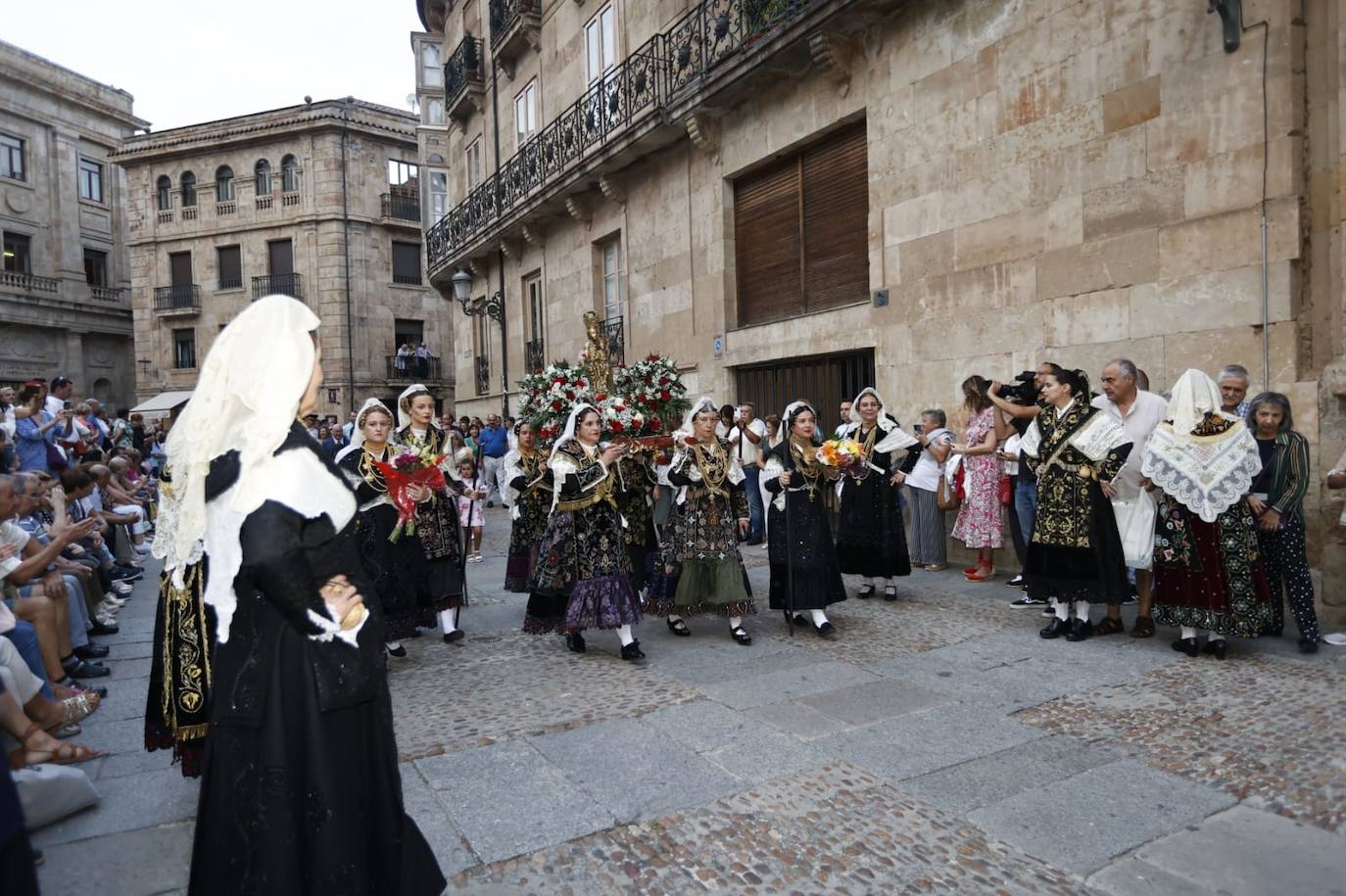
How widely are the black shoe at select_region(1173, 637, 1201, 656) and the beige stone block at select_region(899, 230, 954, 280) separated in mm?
4855

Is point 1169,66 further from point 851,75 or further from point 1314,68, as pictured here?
point 851,75

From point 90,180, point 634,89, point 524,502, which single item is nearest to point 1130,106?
point 524,502

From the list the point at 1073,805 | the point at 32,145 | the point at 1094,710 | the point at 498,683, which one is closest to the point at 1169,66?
the point at 1094,710

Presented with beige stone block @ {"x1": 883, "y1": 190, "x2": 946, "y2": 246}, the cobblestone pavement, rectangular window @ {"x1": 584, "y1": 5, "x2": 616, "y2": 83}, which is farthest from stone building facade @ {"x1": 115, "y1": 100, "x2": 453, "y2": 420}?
the cobblestone pavement

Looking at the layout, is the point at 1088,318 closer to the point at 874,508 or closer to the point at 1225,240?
the point at 1225,240

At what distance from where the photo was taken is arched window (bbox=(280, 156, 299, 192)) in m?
34.4

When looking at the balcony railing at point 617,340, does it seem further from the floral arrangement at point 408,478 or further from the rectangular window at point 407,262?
the rectangular window at point 407,262

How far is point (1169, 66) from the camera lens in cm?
727

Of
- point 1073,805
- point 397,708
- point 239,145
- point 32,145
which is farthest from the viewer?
point 239,145

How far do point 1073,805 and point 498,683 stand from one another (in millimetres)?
3502

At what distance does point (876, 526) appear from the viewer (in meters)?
7.99

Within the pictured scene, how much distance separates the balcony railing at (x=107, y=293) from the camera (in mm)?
35250

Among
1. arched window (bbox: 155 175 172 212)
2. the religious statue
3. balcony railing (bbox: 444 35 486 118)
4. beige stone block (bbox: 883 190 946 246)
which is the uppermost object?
arched window (bbox: 155 175 172 212)

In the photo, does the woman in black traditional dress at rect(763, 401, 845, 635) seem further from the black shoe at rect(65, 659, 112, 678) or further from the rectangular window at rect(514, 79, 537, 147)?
the rectangular window at rect(514, 79, 537, 147)
